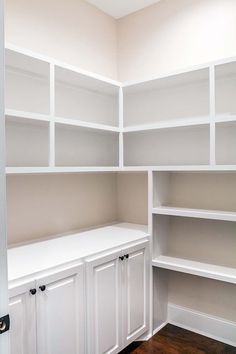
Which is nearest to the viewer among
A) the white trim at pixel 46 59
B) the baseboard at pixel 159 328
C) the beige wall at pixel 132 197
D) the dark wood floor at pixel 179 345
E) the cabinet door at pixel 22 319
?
the cabinet door at pixel 22 319

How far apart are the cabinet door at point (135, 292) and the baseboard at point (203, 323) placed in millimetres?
408

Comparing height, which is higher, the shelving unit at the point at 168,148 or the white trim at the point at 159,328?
the shelving unit at the point at 168,148

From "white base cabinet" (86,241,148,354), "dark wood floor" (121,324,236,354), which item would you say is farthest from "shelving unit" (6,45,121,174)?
"dark wood floor" (121,324,236,354)

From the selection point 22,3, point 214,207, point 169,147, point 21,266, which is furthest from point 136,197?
point 22,3

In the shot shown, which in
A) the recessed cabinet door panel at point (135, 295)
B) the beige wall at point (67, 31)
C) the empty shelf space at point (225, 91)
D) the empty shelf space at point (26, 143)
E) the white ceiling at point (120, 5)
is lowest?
the recessed cabinet door panel at point (135, 295)

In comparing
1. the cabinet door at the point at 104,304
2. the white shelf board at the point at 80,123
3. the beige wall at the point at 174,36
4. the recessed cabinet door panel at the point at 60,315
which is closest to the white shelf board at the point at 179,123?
the white shelf board at the point at 80,123

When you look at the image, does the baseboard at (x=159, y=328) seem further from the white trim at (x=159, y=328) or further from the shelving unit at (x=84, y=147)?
the shelving unit at (x=84, y=147)

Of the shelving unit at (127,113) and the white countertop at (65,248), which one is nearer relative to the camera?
the white countertop at (65,248)

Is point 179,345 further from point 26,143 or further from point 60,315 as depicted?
point 26,143

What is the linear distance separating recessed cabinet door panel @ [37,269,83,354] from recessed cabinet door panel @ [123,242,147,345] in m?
0.47

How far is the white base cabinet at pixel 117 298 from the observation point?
185 cm

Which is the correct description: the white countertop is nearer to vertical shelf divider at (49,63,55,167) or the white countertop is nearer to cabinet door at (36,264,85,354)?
cabinet door at (36,264,85,354)

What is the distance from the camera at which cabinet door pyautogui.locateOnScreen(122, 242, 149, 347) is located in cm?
212

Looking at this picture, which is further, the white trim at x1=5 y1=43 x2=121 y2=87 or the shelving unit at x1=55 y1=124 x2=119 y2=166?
the shelving unit at x1=55 y1=124 x2=119 y2=166
